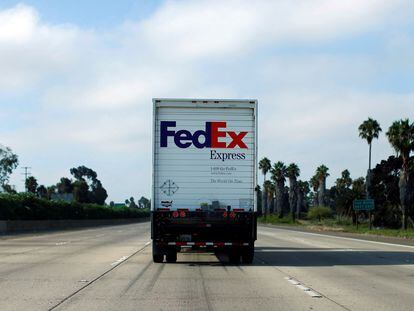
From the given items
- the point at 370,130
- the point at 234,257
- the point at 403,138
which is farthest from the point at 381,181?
the point at 234,257

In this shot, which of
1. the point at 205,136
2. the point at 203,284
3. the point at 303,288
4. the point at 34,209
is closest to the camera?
the point at 303,288

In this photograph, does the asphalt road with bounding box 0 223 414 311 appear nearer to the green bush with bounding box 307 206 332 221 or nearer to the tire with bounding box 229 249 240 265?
the tire with bounding box 229 249 240 265

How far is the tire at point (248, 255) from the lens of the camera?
712 inches

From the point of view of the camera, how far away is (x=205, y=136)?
709 inches

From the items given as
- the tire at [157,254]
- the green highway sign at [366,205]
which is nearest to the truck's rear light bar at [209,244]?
the tire at [157,254]

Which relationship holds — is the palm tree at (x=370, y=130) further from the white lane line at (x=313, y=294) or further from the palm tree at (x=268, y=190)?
the palm tree at (x=268, y=190)

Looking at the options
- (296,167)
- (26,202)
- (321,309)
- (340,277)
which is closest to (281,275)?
(340,277)

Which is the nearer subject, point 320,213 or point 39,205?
point 39,205

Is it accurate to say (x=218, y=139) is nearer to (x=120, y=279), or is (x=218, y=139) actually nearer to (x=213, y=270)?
(x=213, y=270)

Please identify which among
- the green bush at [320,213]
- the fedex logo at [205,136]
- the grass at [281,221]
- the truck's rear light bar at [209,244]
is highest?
the fedex logo at [205,136]

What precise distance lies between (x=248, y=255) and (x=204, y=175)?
9.30ft

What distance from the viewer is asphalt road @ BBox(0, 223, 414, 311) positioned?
10.8 metres

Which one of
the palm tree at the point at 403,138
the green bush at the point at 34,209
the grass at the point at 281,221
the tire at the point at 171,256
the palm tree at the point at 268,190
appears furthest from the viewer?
the palm tree at the point at 268,190

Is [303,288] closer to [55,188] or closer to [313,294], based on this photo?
[313,294]
